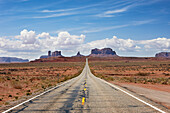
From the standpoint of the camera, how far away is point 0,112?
748 centimetres

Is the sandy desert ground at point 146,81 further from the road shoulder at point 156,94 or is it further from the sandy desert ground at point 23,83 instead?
the sandy desert ground at point 23,83

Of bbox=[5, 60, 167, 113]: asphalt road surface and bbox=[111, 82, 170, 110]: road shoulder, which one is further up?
bbox=[5, 60, 167, 113]: asphalt road surface

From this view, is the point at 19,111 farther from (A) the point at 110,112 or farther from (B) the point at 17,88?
(B) the point at 17,88

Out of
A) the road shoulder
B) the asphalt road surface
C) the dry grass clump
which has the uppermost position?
the asphalt road surface

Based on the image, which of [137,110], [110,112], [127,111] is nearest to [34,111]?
[110,112]

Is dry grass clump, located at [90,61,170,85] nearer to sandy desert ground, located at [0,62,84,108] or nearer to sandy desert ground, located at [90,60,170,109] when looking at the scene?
sandy desert ground, located at [90,60,170,109]

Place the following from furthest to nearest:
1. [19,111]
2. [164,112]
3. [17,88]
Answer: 1. [17,88]
2. [19,111]
3. [164,112]

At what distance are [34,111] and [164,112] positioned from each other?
5.49 m

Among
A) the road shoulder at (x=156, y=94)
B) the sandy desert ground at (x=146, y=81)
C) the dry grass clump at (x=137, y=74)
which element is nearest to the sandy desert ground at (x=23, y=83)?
the road shoulder at (x=156, y=94)

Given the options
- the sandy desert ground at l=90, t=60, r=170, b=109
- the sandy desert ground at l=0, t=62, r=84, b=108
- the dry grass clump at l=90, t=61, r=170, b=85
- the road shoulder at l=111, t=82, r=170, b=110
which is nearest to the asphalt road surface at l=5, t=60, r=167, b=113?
the road shoulder at l=111, t=82, r=170, b=110

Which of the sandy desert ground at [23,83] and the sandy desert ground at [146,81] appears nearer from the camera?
the sandy desert ground at [146,81]

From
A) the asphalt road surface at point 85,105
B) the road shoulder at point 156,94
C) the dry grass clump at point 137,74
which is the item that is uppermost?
the asphalt road surface at point 85,105

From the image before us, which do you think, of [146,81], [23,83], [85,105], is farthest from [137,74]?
[85,105]

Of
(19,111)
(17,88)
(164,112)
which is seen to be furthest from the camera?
(17,88)
